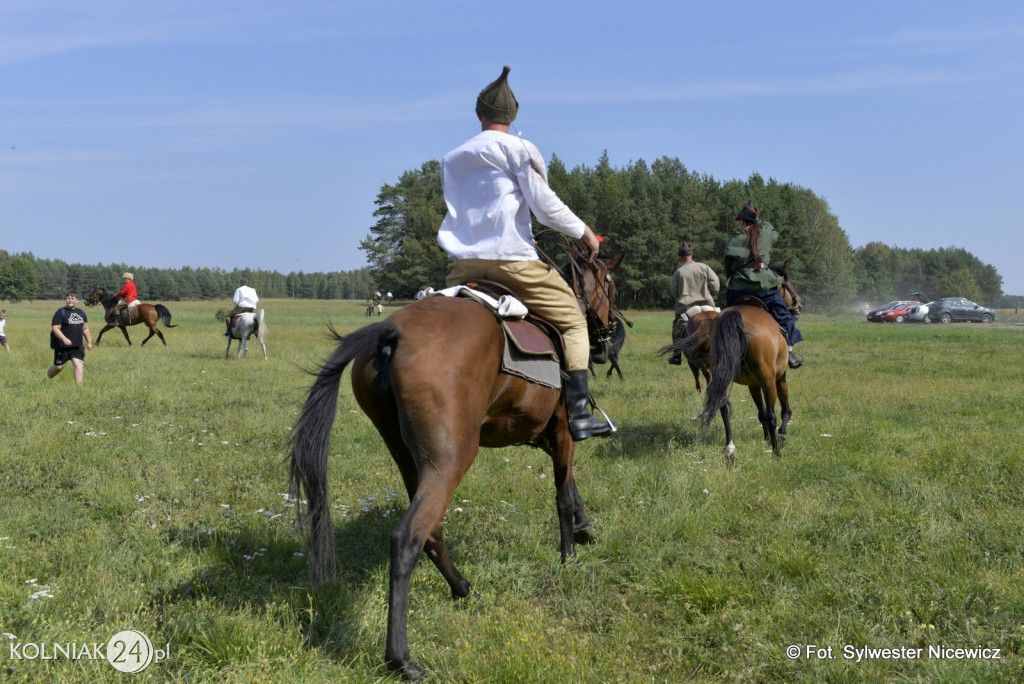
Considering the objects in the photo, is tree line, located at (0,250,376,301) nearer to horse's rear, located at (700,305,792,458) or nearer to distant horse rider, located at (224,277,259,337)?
distant horse rider, located at (224,277,259,337)

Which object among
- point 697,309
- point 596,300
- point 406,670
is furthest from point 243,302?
point 406,670

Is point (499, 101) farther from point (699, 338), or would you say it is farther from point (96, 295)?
point (96, 295)

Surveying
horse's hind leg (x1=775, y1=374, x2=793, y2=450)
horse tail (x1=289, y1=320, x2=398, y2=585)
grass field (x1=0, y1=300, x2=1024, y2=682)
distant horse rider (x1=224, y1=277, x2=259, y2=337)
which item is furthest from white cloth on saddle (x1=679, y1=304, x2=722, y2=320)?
distant horse rider (x1=224, y1=277, x2=259, y2=337)

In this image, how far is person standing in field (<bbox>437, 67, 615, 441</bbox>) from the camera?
15.0ft

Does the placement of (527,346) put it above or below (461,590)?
above

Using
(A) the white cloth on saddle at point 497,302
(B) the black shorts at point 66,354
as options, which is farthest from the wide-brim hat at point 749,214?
(B) the black shorts at point 66,354

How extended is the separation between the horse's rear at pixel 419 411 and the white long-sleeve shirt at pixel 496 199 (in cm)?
53

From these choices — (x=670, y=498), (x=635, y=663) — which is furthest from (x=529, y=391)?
(x=670, y=498)

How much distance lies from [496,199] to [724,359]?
4.83 m

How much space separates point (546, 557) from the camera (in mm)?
5270

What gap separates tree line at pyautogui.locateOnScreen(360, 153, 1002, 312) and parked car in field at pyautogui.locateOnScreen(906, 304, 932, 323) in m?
14.5

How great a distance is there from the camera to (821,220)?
8669 centimetres

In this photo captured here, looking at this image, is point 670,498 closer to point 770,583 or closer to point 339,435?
point 770,583

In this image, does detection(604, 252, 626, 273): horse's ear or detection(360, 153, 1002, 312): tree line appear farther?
detection(360, 153, 1002, 312): tree line
